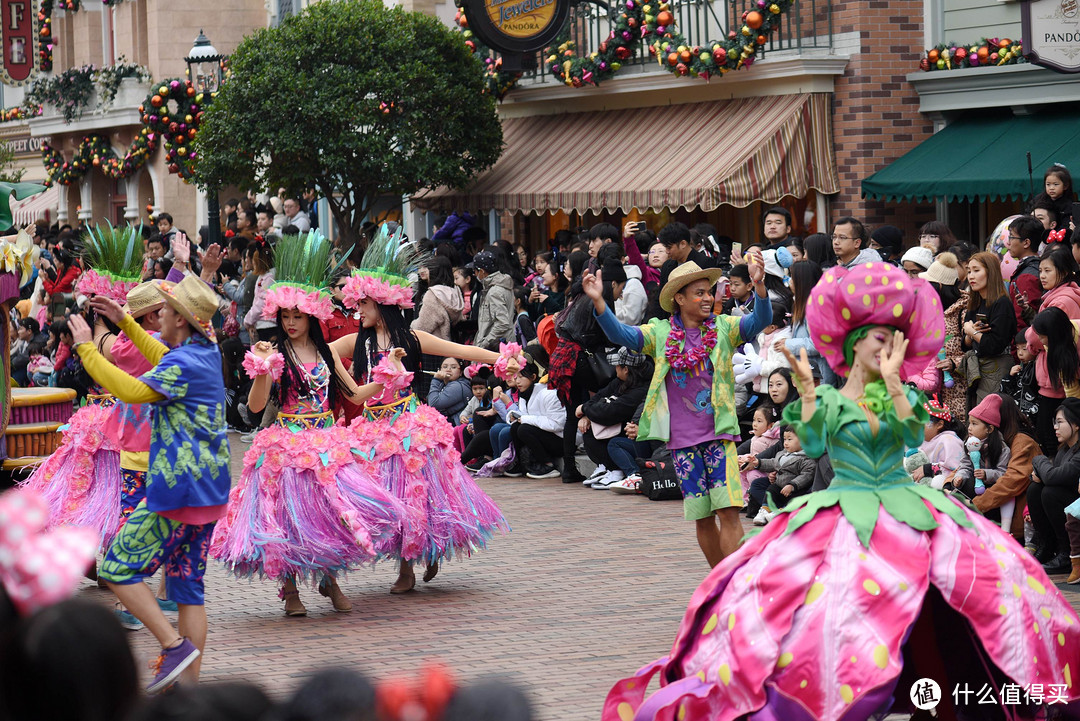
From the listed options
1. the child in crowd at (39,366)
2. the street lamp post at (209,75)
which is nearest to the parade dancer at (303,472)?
the child in crowd at (39,366)

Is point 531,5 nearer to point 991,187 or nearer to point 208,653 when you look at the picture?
point 991,187

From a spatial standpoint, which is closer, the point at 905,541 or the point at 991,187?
the point at 905,541

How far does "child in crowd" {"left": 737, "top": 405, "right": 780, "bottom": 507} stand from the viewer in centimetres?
1059

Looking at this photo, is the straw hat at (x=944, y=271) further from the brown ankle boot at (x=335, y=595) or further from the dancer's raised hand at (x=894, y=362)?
the dancer's raised hand at (x=894, y=362)

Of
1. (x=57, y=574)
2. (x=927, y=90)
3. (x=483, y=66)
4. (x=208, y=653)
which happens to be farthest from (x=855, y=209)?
(x=57, y=574)

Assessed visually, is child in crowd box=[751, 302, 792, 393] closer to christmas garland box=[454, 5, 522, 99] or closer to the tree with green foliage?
the tree with green foliage

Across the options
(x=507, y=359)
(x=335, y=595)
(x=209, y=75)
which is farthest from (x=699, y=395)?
(x=209, y=75)

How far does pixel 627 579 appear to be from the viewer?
9.03m

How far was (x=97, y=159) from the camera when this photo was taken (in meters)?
31.7

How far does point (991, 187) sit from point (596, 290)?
730cm

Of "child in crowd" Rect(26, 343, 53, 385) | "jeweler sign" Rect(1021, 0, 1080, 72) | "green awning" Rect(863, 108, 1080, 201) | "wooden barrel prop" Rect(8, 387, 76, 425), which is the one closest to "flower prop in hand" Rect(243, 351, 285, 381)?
"wooden barrel prop" Rect(8, 387, 76, 425)

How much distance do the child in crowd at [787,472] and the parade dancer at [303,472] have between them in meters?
2.88

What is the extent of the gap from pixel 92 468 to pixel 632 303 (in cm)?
499

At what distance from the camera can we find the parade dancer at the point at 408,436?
8.58 m
